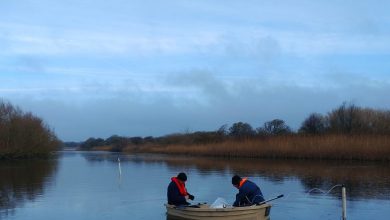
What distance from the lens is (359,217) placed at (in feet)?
54.6

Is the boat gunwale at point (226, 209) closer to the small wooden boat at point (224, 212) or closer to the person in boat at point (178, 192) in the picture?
the small wooden boat at point (224, 212)

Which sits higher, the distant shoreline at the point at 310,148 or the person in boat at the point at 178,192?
the distant shoreline at the point at 310,148

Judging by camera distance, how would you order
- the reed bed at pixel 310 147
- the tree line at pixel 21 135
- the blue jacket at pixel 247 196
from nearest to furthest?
the blue jacket at pixel 247 196
the reed bed at pixel 310 147
the tree line at pixel 21 135

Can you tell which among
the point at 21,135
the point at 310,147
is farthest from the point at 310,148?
the point at 21,135

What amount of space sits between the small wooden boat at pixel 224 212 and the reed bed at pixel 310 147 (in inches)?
1273

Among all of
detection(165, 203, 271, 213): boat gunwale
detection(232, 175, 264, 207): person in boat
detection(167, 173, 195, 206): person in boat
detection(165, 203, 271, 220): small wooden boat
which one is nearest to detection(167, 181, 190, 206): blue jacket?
detection(167, 173, 195, 206): person in boat

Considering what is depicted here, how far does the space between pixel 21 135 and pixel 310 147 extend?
35.4 m

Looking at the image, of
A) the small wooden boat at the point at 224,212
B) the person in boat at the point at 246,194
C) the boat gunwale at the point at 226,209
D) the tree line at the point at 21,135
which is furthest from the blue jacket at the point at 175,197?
the tree line at the point at 21,135

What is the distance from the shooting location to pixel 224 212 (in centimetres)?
1452

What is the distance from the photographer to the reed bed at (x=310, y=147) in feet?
150

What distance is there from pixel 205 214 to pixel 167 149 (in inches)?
2831

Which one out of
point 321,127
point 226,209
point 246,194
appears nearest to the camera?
point 226,209

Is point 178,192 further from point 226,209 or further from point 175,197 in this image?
point 226,209

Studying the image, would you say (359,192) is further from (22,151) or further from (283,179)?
(22,151)
